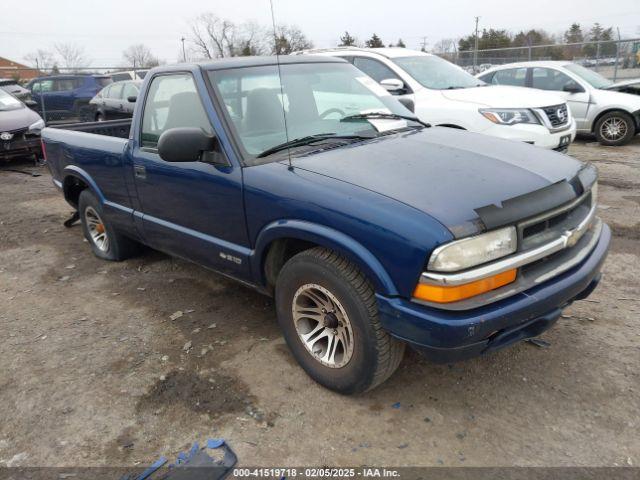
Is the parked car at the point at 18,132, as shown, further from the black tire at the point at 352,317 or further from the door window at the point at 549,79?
the door window at the point at 549,79

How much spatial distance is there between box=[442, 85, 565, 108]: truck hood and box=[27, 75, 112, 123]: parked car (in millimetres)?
12594

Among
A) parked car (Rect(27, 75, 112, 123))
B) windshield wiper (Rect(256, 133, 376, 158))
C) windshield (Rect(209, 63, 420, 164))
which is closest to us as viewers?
windshield wiper (Rect(256, 133, 376, 158))

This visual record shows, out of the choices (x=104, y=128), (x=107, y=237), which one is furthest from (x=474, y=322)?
(x=104, y=128)

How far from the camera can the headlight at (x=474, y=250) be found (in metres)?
2.29

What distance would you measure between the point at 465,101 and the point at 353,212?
5.05m

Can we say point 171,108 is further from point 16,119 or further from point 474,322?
point 16,119

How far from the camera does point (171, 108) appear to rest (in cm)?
377

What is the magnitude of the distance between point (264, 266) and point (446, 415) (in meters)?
1.35

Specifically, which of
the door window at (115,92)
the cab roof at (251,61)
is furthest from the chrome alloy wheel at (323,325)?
the door window at (115,92)

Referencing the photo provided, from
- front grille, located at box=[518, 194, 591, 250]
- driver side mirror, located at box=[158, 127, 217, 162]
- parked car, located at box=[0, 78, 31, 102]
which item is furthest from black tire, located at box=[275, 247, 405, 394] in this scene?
parked car, located at box=[0, 78, 31, 102]

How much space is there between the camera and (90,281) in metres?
4.77

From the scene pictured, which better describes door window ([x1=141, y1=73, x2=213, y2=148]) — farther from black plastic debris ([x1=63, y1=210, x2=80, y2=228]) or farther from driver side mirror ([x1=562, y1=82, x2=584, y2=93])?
driver side mirror ([x1=562, y1=82, x2=584, y2=93])

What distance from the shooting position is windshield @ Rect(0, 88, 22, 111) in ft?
34.1

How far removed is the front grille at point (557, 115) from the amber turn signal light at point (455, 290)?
5.31 m
